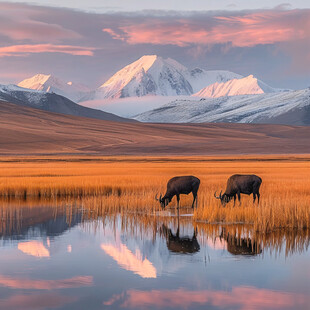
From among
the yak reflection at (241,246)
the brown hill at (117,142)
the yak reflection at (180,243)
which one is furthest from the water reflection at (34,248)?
the brown hill at (117,142)

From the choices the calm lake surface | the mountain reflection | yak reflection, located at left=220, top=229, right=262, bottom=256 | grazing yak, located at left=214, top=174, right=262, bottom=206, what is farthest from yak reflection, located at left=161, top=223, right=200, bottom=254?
grazing yak, located at left=214, top=174, right=262, bottom=206

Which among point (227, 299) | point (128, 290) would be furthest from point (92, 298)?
point (227, 299)

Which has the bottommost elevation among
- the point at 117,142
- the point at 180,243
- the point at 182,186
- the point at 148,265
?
the point at 148,265

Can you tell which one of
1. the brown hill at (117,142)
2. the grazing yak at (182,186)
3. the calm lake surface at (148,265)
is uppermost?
the brown hill at (117,142)

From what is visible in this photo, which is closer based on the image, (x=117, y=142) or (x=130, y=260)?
(x=130, y=260)

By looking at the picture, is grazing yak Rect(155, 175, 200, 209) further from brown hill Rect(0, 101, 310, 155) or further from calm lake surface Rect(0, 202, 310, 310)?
brown hill Rect(0, 101, 310, 155)

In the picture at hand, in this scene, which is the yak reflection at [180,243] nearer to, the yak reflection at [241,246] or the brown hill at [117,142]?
the yak reflection at [241,246]

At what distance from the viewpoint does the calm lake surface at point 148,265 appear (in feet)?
37.1

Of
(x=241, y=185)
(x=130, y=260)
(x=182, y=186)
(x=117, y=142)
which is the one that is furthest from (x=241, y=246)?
(x=117, y=142)

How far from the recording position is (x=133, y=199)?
83.6 feet

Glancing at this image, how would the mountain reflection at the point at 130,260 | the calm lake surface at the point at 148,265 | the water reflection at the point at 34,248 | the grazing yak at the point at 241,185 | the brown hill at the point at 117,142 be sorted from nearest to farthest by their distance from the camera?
the calm lake surface at the point at 148,265
the mountain reflection at the point at 130,260
the water reflection at the point at 34,248
the grazing yak at the point at 241,185
the brown hill at the point at 117,142

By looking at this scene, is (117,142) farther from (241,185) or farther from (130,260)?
(130,260)

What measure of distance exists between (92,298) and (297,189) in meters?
20.9

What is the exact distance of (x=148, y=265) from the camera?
46.9ft
